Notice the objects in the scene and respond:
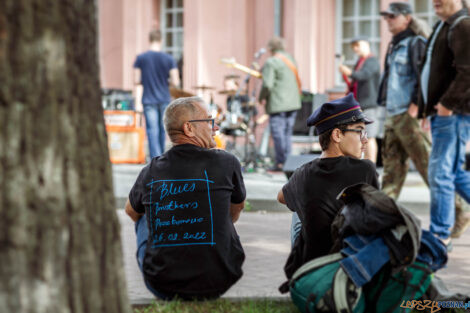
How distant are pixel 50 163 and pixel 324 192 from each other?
1.94 m

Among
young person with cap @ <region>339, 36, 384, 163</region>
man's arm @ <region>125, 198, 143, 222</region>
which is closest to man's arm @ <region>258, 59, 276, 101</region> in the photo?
young person with cap @ <region>339, 36, 384, 163</region>

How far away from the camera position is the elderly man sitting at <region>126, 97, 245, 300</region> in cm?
415

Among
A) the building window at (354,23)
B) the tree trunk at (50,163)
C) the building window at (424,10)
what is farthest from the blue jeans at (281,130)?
the tree trunk at (50,163)

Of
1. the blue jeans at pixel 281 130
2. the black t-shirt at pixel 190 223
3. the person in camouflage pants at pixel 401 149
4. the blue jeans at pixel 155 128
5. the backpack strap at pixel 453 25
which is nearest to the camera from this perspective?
the black t-shirt at pixel 190 223

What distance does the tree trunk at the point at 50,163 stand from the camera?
89.2 inches

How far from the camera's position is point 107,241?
8.20ft

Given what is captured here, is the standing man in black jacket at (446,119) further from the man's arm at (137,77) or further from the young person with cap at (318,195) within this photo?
the man's arm at (137,77)

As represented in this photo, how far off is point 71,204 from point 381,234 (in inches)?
63.5

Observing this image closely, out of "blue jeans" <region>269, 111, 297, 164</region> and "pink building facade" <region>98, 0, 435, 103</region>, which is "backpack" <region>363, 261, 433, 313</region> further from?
"pink building facade" <region>98, 0, 435, 103</region>

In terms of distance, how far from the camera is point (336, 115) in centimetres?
435

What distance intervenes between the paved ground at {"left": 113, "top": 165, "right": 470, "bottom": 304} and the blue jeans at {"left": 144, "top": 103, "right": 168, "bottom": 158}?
660 mm

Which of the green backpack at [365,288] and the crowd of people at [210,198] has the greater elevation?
the crowd of people at [210,198]

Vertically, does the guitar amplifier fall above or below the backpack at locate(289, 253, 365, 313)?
below

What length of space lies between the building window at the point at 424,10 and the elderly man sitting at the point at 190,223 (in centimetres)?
1196
